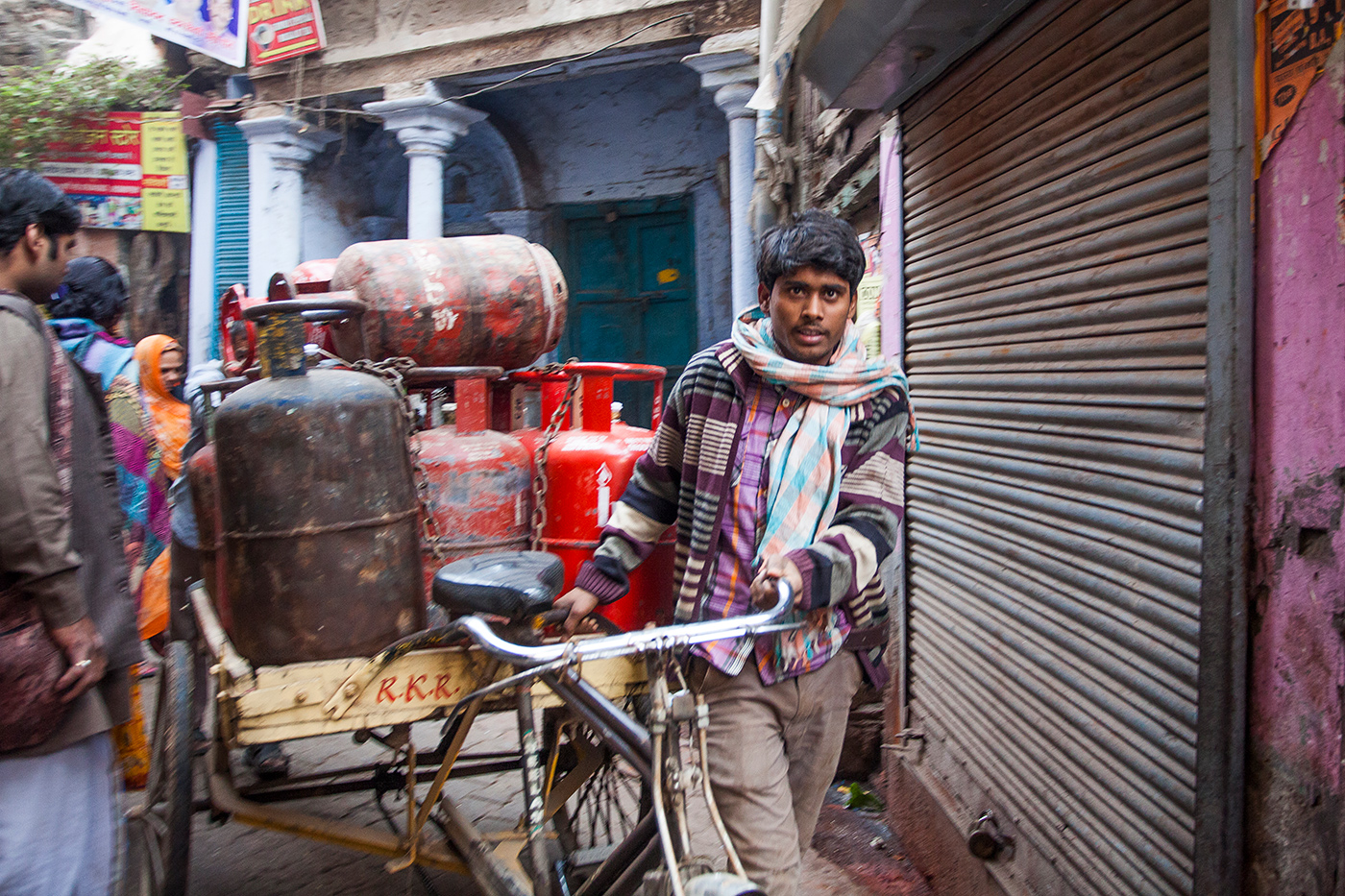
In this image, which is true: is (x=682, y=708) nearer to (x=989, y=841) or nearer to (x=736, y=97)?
(x=989, y=841)

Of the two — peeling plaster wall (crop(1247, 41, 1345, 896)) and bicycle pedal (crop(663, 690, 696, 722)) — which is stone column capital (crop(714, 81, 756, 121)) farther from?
bicycle pedal (crop(663, 690, 696, 722))

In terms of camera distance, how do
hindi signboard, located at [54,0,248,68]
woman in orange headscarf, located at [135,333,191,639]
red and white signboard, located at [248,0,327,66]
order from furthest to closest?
red and white signboard, located at [248,0,327,66], hindi signboard, located at [54,0,248,68], woman in orange headscarf, located at [135,333,191,639]

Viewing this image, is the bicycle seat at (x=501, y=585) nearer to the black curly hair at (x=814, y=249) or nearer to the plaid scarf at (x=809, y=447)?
the plaid scarf at (x=809, y=447)

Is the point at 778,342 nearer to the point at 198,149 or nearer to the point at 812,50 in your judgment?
the point at 812,50

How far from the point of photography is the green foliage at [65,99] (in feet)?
32.2

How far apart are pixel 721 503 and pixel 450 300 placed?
5.08 feet

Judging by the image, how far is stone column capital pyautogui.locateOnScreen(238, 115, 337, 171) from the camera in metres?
9.48

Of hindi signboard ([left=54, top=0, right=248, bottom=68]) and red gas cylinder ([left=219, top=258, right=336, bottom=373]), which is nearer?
red gas cylinder ([left=219, top=258, right=336, bottom=373])

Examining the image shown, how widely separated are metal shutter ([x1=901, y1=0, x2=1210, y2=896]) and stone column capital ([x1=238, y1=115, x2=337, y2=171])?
26.3 ft

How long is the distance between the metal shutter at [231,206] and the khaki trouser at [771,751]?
959cm

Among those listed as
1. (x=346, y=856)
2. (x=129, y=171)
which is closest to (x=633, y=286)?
(x=129, y=171)

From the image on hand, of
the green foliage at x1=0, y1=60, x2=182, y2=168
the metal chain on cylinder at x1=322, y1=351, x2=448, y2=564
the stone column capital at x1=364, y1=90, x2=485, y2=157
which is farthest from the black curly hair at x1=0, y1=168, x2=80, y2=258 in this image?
the green foliage at x1=0, y1=60, x2=182, y2=168

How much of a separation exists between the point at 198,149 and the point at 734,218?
21.0 ft

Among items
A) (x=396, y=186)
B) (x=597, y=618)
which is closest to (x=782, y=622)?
(x=597, y=618)
